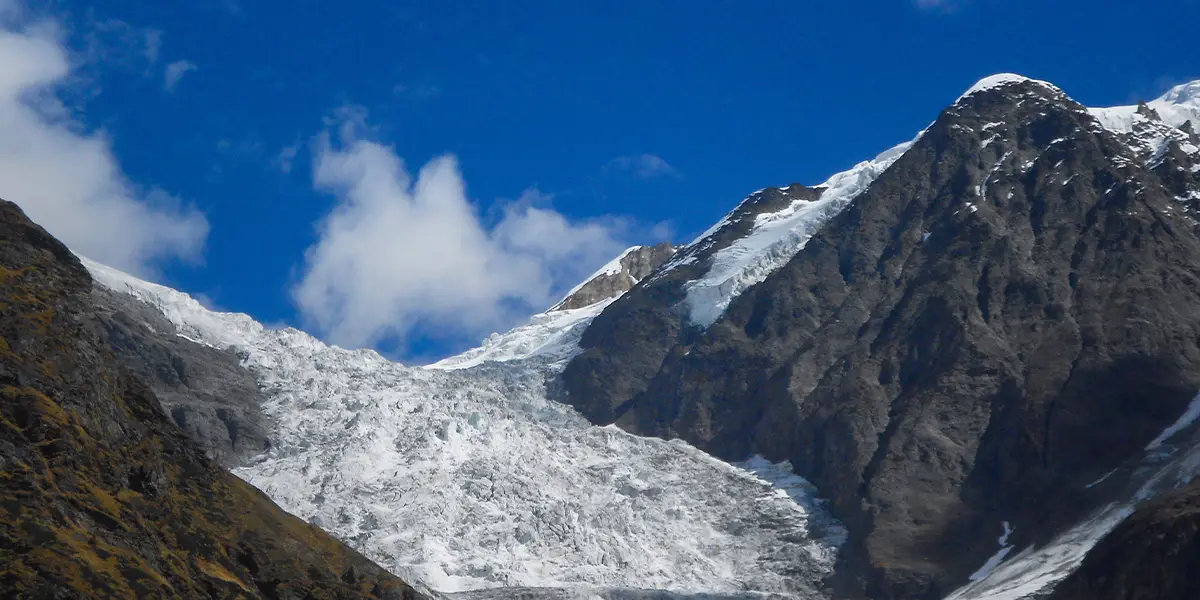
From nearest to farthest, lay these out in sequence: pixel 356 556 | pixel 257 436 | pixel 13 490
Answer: pixel 13 490
pixel 356 556
pixel 257 436

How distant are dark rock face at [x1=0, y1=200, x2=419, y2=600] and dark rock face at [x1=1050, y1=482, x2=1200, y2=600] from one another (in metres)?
79.7

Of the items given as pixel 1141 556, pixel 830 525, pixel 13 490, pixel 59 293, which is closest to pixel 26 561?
pixel 13 490

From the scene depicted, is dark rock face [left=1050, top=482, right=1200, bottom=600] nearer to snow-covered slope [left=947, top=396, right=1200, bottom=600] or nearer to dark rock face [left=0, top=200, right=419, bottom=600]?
snow-covered slope [left=947, top=396, right=1200, bottom=600]

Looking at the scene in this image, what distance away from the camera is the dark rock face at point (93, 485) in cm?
5912

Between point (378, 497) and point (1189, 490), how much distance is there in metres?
84.1

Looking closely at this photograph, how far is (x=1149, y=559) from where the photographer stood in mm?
147375

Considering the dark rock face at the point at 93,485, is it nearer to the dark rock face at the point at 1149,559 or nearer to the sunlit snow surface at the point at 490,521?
the sunlit snow surface at the point at 490,521

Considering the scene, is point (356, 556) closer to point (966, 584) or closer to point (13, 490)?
point (13, 490)

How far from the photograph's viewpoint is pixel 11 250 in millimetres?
81750

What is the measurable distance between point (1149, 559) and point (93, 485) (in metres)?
107

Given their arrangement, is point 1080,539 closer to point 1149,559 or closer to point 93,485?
point 1149,559

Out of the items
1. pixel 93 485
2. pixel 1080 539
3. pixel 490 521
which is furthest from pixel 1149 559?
pixel 93 485

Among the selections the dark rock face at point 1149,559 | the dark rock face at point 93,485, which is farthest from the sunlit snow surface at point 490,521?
the dark rock face at point 93,485

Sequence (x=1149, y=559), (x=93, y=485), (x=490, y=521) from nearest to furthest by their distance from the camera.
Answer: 1. (x=93, y=485)
2. (x=1149, y=559)
3. (x=490, y=521)
